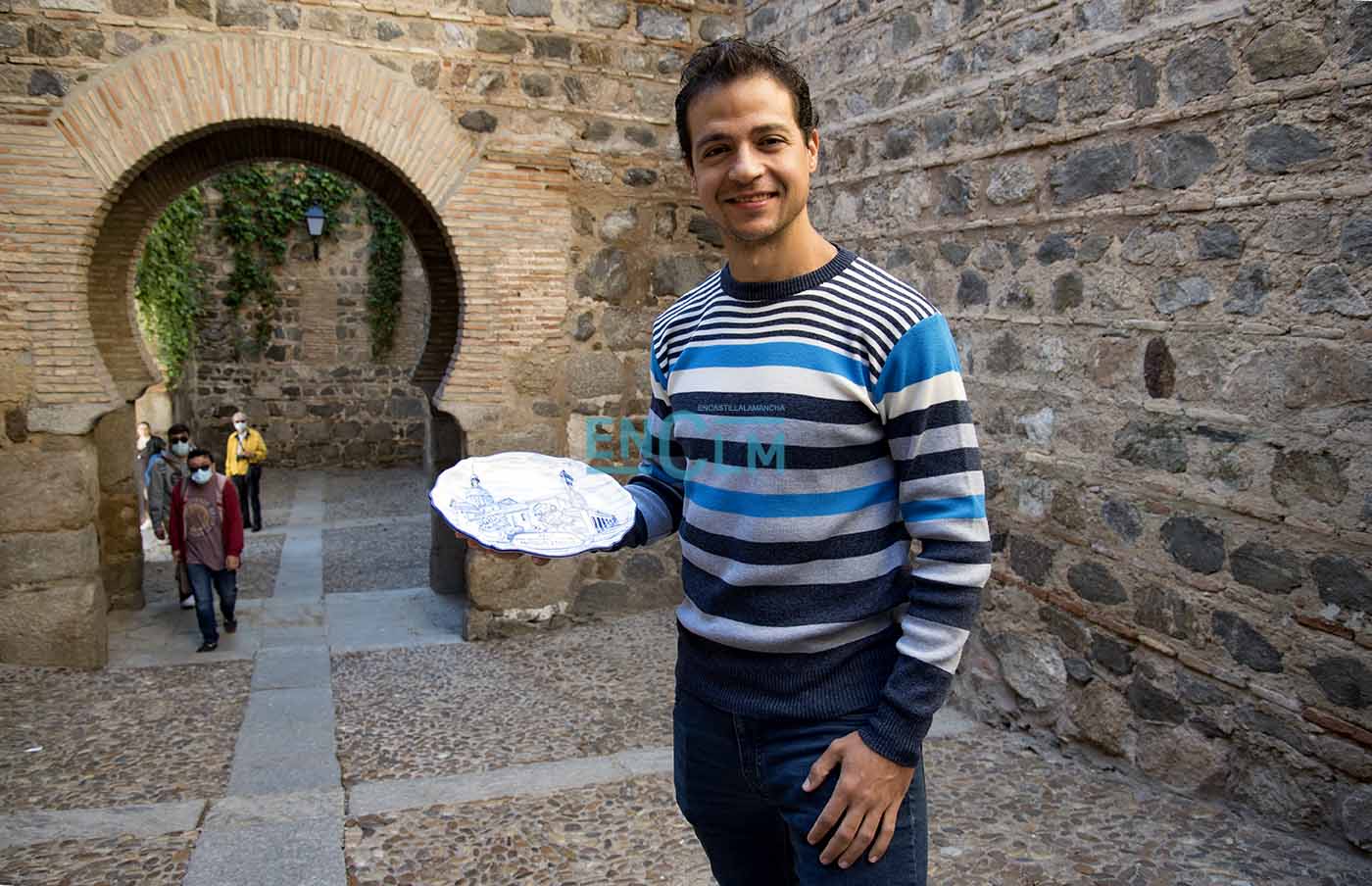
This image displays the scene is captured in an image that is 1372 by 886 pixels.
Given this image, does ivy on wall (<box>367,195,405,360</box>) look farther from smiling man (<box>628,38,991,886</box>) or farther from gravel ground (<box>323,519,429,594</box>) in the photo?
smiling man (<box>628,38,991,886</box>)

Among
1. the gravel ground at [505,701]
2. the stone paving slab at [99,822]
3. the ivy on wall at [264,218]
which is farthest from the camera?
the ivy on wall at [264,218]

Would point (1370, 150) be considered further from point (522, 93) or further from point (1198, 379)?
point (522, 93)

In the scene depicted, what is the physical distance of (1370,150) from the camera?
9.12 feet

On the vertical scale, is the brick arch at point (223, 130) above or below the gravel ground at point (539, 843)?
above

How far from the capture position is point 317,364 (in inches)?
566

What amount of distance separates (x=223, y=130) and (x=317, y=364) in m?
9.19

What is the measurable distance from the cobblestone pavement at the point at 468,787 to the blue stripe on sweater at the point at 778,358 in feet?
6.93

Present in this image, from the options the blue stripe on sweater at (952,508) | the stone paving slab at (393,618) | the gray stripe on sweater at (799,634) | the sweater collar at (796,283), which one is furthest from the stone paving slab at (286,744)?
the blue stripe on sweater at (952,508)

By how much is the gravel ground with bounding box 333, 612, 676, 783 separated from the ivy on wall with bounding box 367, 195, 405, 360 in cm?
948

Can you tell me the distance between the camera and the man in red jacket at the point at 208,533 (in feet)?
20.1

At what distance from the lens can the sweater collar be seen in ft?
5.40

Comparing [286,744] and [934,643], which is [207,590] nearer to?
[286,744]

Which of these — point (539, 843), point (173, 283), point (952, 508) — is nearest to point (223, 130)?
point (539, 843)

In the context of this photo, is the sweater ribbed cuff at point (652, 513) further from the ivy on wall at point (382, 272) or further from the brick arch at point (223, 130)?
the ivy on wall at point (382, 272)
